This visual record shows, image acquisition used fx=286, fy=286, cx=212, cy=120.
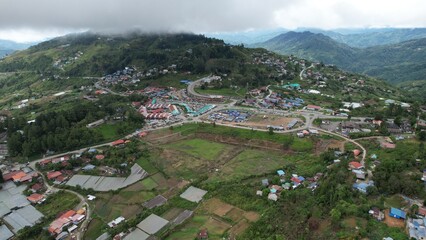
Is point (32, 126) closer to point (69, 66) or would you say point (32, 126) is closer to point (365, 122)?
point (365, 122)

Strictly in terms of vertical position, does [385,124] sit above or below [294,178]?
above

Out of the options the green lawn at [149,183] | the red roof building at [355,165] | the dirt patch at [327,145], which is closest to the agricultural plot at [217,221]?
the green lawn at [149,183]

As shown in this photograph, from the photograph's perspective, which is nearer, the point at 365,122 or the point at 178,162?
the point at 178,162

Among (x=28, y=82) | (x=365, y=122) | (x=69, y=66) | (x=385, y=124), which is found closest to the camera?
(x=385, y=124)

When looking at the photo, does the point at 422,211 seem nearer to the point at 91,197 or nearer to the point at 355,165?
the point at 355,165

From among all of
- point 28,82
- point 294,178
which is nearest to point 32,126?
point 294,178

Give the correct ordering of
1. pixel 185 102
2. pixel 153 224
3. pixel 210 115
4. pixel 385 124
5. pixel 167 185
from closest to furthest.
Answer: pixel 153 224, pixel 167 185, pixel 385 124, pixel 210 115, pixel 185 102

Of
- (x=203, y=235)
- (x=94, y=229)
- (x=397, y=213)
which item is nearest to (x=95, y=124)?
(x=94, y=229)
